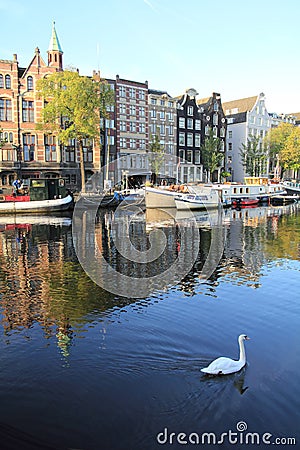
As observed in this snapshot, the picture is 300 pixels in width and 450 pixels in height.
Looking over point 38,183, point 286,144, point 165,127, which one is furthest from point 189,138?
point 38,183

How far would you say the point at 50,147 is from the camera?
57031 millimetres

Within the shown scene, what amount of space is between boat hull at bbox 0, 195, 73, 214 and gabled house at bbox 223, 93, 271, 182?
47.7 meters

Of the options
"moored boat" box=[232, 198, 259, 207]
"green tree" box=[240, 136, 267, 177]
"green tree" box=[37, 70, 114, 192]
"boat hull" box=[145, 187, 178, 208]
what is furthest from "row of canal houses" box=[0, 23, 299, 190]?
"moored boat" box=[232, 198, 259, 207]

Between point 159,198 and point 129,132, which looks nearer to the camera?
point 159,198

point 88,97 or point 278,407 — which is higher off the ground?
point 88,97

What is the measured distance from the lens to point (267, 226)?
3284 cm


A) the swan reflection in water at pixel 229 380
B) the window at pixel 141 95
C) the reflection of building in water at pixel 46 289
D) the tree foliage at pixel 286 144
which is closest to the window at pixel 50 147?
the window at pixel 141 95

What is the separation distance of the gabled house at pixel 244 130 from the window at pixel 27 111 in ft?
138

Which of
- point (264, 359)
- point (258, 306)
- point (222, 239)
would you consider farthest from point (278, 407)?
point (222, 239)

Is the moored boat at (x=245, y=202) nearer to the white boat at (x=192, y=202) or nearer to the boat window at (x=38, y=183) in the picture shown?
the white boat at (x=192, y=202)

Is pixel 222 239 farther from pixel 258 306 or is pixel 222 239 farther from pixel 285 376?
pixel 285 376

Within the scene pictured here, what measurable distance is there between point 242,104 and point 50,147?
47.0m

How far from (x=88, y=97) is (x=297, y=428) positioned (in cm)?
4623

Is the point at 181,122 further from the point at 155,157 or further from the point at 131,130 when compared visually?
the point at 155,157
